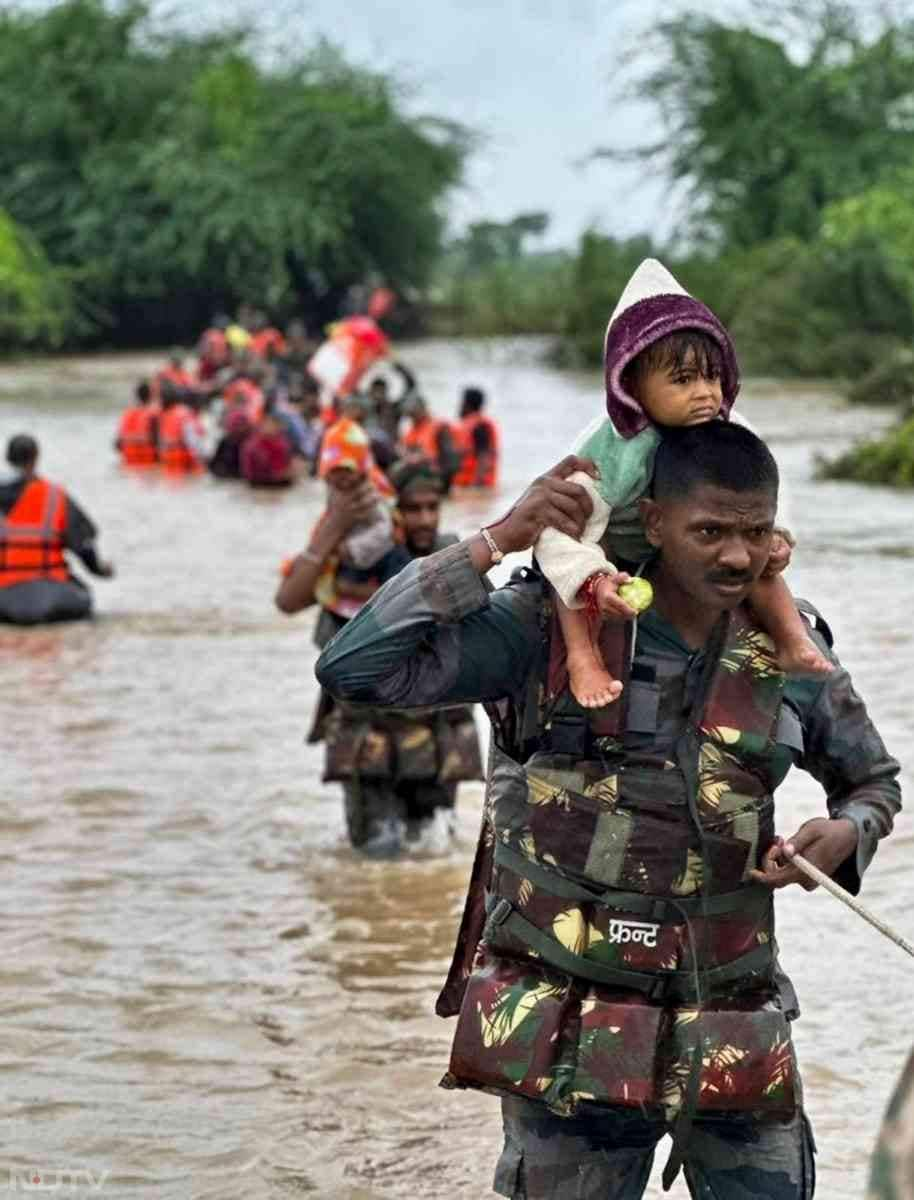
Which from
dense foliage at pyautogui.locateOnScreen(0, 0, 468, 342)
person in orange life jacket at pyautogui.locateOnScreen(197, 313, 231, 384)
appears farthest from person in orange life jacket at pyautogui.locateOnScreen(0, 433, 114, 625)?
dense foliage at pyautogui.locateOnScreen(0, 0, 468, 342)

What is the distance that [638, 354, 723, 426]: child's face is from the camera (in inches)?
143

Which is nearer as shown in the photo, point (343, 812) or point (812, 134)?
point (343, 812)

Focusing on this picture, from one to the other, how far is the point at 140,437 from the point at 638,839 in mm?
22433

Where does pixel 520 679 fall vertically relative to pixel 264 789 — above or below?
above

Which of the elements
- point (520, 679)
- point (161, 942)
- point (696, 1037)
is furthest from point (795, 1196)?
point (161, 942)

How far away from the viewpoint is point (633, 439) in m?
3.67

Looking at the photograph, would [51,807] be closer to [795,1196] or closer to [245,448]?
[795,1196]

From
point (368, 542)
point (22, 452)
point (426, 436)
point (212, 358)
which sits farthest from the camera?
Answer: point (212, 358)

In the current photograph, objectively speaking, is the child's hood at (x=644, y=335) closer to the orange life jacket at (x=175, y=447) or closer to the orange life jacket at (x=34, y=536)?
the orange life jacket at (x=34, y=536)

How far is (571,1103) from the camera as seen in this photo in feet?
12.0

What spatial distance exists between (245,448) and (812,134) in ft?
76.0

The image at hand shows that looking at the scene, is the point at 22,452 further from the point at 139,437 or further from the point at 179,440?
the point at 139,437

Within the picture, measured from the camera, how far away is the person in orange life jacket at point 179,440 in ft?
83.0

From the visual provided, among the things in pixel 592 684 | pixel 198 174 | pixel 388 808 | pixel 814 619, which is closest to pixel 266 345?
pixel 198 174
